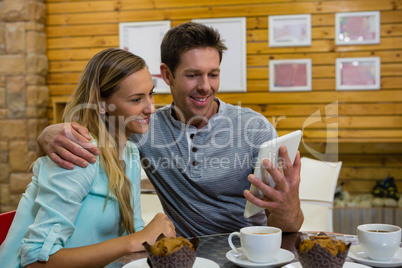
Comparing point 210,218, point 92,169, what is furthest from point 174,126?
point 92,169

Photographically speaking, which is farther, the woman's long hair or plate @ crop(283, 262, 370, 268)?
the woman's long hair

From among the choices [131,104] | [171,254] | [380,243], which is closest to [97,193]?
[131,104]

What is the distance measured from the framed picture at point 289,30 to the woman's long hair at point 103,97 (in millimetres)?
3061

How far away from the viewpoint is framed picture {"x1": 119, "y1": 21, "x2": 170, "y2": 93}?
4.62 m

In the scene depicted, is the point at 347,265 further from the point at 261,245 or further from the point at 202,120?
the point at 202,120

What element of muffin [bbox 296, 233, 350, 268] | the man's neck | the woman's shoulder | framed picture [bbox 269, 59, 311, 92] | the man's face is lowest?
muffin [bbox 296, 233, 350, 268]

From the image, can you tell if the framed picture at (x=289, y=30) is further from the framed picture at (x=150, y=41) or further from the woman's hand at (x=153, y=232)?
the woman's hand at (x=153, y=232)

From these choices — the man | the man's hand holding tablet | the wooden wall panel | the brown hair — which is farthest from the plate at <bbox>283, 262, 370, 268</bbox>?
the wooden wall panel

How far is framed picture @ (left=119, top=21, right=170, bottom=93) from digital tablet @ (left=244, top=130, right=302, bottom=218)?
3.26m

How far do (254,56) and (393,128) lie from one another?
1603mm

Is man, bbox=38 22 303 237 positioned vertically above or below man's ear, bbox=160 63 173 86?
below

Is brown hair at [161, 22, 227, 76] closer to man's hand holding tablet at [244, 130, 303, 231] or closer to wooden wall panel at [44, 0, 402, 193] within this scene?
man's hand holding tablet at [244, 130, 303, 231]

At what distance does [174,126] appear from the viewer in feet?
6.66

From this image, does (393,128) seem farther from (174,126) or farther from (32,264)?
(32,264)
